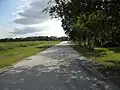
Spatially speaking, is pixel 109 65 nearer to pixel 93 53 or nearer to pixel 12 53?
pixel 93 53

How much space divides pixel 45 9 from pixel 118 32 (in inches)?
303


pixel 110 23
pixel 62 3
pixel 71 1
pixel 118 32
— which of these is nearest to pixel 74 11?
pixel 71 1

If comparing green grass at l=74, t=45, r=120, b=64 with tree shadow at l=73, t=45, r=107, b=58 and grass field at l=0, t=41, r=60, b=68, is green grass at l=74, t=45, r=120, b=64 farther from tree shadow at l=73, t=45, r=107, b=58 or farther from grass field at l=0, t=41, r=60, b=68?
grass field at l=0, t=41, r=60, b=68

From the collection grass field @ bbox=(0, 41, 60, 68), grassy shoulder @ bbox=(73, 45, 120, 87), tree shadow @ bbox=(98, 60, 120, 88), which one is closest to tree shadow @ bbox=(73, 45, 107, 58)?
grassy shoulder @ bbox=(73, 45, 120, 87)

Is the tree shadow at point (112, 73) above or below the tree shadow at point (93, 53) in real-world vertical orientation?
above

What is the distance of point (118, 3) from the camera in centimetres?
1431

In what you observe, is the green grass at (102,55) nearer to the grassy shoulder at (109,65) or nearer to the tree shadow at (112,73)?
the grassy shoulder at (109,65)

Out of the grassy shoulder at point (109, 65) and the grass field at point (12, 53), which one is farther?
the grass field at point (12, 53)

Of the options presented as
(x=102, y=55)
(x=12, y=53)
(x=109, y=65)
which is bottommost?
(x=12, y=53)

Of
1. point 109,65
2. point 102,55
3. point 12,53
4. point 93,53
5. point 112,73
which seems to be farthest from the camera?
point 12,53

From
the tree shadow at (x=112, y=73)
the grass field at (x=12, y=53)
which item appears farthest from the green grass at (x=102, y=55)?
the grass field at (x=12, y=53)

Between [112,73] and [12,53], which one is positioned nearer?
[112,73]

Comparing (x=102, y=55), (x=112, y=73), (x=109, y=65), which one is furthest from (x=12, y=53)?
(x=112, y=73)

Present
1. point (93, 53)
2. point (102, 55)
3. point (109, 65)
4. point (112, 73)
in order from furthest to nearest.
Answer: point (93, 53), point (102, 55), point (109, 65), point (112, 73)
